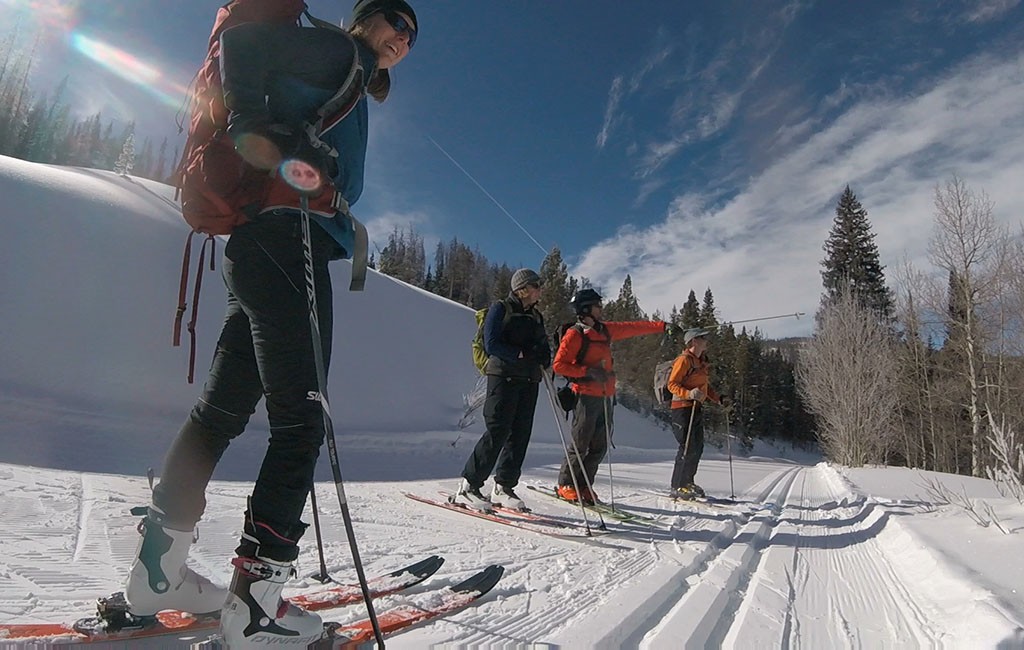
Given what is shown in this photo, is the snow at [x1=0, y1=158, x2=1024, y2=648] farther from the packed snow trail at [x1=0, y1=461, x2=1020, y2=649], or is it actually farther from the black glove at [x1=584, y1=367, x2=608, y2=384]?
the black glove at [x1=584, y1=367, x2=608, y2=384]

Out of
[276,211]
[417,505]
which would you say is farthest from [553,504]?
[276,211]

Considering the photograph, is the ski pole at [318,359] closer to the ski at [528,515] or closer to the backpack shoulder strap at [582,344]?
the ski at [528,515]

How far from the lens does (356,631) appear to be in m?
1.54

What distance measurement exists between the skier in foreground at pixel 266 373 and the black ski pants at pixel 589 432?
3.41 meters

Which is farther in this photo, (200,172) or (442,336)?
(442,336)

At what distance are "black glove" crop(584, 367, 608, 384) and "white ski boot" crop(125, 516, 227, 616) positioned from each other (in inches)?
145

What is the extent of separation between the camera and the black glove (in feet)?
15.9

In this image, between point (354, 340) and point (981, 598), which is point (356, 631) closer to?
point (981, 598)

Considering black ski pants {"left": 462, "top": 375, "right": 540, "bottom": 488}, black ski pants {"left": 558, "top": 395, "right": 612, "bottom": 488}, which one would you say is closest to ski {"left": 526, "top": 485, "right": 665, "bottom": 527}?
black ski pants {"left": 558, "top": 395, "right": 612, "bottom": 488}

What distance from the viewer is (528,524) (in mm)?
3547

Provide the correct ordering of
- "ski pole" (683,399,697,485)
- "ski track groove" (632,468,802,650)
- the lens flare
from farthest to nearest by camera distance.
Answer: "ski pole" (683,399,697,485) → "ski track groove" (632,468,802,650) → the lens flare

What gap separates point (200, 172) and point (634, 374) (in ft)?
138

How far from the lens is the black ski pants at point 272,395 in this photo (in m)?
1.42

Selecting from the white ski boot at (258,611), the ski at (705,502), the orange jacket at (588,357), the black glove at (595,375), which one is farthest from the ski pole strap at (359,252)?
the ski at (705,502)
